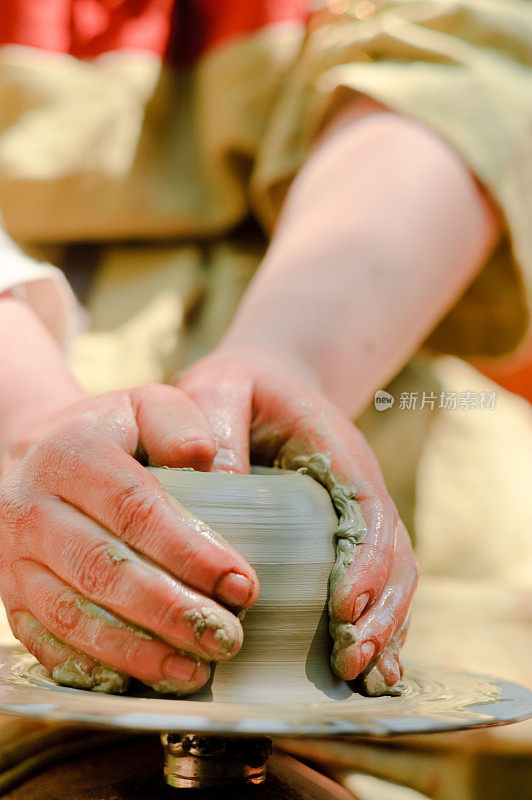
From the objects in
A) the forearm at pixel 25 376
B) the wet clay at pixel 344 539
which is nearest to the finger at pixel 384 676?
the wet clay at pixel 344 539

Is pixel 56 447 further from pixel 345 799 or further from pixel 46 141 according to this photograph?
pixel 46 141

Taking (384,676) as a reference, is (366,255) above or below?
above

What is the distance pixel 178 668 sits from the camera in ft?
1.42

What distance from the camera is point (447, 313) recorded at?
1.04m

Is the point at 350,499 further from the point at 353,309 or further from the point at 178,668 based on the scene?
the point at 353,309

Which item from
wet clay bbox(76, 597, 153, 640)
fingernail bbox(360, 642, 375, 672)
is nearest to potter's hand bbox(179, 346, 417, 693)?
fingernail bbox(360, 642, 375, 672)

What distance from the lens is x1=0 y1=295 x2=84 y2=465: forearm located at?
1.94 feet

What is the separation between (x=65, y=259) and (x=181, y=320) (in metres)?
0.17

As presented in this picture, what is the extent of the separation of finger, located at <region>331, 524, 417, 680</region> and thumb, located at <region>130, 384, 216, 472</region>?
12 cm

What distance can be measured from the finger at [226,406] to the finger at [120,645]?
0.39 ft

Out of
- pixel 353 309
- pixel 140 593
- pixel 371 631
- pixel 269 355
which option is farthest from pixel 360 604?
pixel 353 309

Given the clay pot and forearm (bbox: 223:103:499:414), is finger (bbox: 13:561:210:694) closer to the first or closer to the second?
the clay pot

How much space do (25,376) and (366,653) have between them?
31cm

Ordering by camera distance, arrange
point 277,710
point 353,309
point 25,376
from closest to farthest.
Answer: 1. point 277,710
2. point 25,376
3. point 353,309
